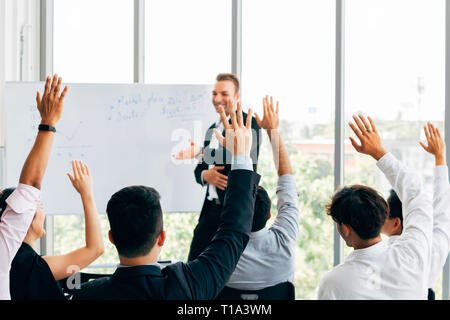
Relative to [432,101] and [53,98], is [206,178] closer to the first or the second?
[53,98]

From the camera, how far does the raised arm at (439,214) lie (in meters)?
1.58

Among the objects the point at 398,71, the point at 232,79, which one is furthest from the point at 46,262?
the point at 398,71

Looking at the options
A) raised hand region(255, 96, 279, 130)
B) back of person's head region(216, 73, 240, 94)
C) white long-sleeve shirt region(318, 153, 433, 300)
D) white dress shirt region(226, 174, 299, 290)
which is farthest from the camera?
back of person's head region(216, 73, 240, 94)

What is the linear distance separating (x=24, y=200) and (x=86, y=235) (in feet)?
1.12

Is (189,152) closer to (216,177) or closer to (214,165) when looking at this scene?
(214,165)

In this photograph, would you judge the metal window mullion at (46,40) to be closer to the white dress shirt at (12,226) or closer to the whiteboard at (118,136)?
Answer: the whiteboard at (118,136)

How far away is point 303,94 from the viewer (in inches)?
148

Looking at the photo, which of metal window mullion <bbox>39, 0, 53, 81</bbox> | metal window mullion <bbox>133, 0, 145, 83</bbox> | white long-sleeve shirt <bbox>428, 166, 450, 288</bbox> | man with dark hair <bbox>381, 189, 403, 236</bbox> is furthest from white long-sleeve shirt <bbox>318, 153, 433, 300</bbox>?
metal window mullion <bbox>39, 0, 53, 81</bbox>

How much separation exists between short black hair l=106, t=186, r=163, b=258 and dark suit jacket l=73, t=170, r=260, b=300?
6 cm

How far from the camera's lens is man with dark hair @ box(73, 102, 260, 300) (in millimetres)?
1047

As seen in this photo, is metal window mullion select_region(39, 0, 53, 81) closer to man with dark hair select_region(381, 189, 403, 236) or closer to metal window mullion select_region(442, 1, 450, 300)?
man with dark hair select_region(381, 189, 403, 236)

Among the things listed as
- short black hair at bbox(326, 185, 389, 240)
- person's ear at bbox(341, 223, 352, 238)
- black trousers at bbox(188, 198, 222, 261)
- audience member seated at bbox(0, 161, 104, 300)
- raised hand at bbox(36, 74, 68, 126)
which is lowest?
black trousers at bbox(188, 198, 222, 261)
